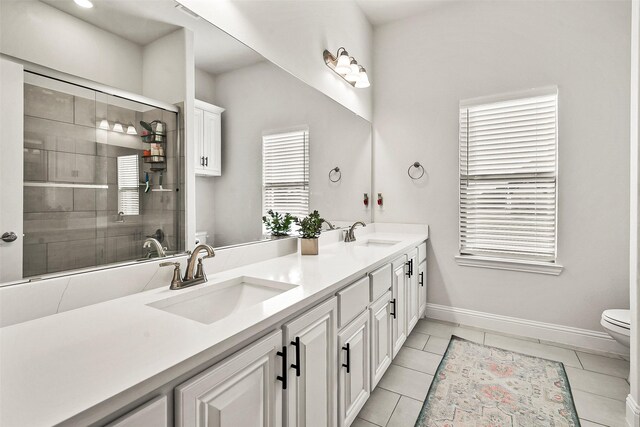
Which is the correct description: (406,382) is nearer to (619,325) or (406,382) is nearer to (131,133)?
(619,325)

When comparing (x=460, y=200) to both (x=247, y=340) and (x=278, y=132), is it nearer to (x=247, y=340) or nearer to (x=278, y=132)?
(x=278, y=132)

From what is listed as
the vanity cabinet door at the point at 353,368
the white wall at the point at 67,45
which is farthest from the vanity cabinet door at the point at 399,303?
the white wall at the point at 67,45

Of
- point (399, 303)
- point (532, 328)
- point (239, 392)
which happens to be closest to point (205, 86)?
point (239, 392)

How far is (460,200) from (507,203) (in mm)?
384

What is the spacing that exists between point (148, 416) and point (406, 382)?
184cm

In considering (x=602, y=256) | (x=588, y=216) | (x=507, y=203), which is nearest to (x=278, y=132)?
(x=507, y=203)

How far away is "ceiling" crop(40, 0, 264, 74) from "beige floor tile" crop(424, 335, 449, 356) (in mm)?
2418

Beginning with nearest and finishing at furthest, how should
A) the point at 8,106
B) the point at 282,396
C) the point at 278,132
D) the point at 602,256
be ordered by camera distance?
1. the point at 8,106
2. the point at 282,396
3. the point at 278,132
4. the point at 602,256

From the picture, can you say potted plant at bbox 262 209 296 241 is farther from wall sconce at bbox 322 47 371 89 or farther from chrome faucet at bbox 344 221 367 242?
wall sconce at bbox 322 47 371 89

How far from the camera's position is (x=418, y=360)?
2.35 meters

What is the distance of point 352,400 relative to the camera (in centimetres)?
155

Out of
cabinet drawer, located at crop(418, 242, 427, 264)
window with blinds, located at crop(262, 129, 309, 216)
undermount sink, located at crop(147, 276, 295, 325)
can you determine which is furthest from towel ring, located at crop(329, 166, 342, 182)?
undermount sink, located at crop(147, 276, 295, 325)

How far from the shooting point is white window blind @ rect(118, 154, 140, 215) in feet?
3.61

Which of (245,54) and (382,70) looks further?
(382,70)
